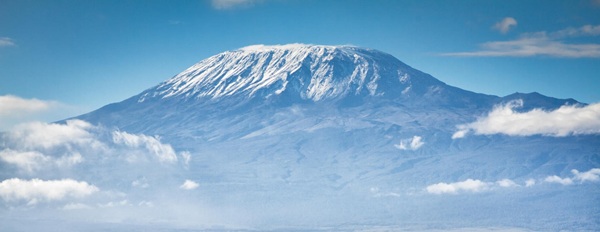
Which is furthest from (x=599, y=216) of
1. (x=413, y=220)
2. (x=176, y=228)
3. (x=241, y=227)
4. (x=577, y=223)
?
(x=176, y=228)

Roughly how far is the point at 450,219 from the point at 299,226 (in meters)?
29.5

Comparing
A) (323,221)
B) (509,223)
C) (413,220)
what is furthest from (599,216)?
(323,221)

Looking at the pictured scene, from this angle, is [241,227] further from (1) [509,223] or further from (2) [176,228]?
(1) [509,223]

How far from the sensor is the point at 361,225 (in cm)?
19312

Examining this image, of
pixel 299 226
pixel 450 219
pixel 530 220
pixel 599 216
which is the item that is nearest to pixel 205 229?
pixel 299 226

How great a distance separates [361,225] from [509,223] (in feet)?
92.3

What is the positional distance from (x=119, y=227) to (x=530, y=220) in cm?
8035

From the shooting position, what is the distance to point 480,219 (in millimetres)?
197125

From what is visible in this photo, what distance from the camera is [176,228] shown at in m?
197

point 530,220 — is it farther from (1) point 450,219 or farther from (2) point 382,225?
(2) point 382,225

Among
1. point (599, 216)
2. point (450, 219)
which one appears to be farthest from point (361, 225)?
point (599, 216)

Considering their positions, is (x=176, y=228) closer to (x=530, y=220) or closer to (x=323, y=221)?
(x=323, y=221)

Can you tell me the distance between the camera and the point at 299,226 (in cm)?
19425

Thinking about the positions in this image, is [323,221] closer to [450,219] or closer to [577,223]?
[450,219]
